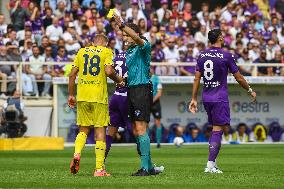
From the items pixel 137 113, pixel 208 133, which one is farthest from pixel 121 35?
pixel 137 113

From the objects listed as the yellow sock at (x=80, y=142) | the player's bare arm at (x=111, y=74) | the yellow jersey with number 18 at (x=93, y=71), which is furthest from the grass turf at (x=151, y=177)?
the player's bare arm at (x=111, y=74)

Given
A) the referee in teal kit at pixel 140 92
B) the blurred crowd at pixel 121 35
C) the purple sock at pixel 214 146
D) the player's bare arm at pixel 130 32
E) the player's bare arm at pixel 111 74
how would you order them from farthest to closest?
the blurred crowd at pixel 121 35 < the purple sock at pixel 214 146 < the referee in teal kit at pixel 140 92 < the player's bare arm at pixel 111 74 < the player's bare arm at pixel 130 32

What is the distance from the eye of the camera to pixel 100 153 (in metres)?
14.8

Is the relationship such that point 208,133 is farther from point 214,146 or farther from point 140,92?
point 140,92

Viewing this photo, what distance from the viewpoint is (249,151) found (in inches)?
965

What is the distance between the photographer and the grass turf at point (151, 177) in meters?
13.3

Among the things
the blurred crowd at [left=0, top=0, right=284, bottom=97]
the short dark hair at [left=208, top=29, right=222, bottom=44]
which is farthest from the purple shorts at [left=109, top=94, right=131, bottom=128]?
the blurred crowd at [left=0, top=0, right=284, bottom=97]

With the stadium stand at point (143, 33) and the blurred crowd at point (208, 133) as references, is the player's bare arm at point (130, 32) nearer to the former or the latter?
the stadium stand at point (143, 33)

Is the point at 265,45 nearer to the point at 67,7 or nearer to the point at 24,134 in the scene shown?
the point at 67,7

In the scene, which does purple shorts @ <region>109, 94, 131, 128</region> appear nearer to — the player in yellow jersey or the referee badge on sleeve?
the player in yellow jersey

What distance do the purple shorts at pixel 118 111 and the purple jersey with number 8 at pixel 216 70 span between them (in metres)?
1.34

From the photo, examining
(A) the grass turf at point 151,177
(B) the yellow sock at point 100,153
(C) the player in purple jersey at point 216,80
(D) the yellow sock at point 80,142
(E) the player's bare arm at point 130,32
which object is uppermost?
(E) the player's bare arm at point 130,32

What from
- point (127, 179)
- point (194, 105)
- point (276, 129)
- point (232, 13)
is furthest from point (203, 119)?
point (127, 179)

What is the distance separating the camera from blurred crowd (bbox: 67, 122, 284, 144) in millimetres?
30172
